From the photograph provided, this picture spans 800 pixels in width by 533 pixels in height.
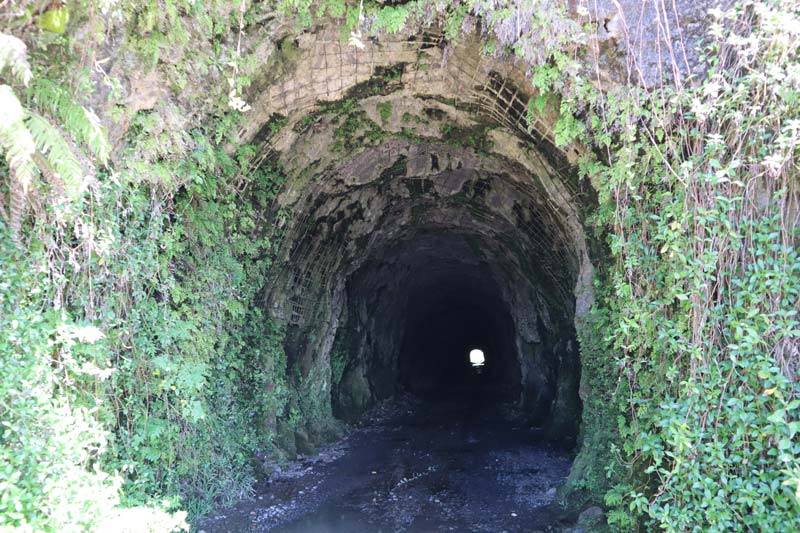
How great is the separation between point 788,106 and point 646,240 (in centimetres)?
152

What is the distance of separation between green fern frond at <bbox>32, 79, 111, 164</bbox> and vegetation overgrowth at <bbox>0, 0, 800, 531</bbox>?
0.7 inches

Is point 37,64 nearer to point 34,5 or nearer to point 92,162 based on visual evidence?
point 34,5

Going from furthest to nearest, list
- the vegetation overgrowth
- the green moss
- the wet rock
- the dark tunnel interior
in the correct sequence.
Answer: the dark tunnel interior < the green moss < the wet rock < the vegetation overgrowth

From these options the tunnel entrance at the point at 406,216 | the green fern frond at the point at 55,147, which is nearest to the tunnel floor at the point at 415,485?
the tunnel entrance at the point at 406,216

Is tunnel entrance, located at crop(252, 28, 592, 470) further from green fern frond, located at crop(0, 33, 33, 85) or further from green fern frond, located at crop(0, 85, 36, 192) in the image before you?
green fern frond, located at crop(0, 85, 36, 192)

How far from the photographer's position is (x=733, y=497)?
12.9ft

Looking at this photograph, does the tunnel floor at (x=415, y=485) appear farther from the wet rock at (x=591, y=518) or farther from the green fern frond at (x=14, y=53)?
the green fern frond at (x=14, y=53)

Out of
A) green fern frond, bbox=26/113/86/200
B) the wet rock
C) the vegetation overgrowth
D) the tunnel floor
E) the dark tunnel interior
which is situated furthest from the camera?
the dark tunnel interior

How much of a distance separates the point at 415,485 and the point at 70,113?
6.66m

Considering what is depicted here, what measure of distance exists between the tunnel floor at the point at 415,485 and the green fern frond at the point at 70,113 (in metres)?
4.34

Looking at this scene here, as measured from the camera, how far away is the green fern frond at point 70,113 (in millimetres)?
3643

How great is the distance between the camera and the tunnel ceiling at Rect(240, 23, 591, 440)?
644 cm

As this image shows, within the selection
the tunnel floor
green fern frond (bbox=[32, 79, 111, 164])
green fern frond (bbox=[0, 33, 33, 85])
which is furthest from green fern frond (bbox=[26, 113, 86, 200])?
the tunnel floor

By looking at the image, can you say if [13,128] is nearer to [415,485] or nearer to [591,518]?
[591,518]
